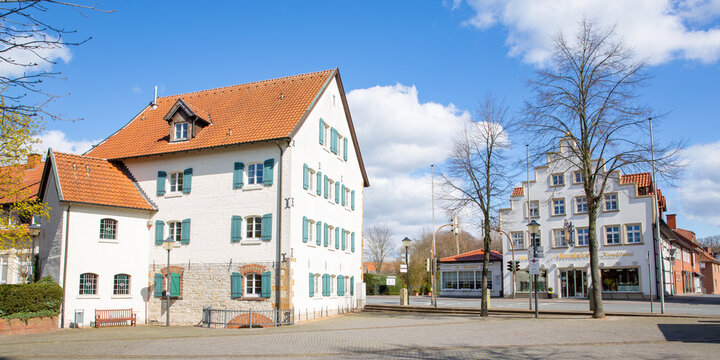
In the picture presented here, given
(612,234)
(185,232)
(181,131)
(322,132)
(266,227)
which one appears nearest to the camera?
(266,227)

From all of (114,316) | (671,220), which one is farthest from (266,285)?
(671,220)

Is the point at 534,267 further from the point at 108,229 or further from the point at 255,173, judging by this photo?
the point at 108,229

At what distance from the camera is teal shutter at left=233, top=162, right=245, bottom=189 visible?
1078 inches

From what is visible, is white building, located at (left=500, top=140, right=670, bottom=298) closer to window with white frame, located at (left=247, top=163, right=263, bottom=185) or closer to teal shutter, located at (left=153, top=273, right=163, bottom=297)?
window with white frame, located at (left=247, top=163, right=263, bottom=185)

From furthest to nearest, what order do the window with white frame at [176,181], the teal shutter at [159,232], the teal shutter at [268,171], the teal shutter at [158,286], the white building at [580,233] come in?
the white building at [580,233], the window with white frame at [176,181], the teal shutter at [159,232], the teal shutter at [158,286], the teal shutter at [268,171]

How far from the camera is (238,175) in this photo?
90.1 ft

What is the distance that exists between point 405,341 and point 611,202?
116 feet

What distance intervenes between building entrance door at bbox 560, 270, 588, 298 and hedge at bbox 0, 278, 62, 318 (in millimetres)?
38120

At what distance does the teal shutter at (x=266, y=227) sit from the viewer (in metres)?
26.2

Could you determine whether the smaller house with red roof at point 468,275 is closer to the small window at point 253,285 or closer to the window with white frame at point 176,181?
the small window at point 253,285

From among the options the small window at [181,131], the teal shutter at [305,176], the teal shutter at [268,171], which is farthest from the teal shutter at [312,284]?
the small window at [181,131]

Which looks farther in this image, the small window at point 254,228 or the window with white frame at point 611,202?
the window with white frame at point 611,202

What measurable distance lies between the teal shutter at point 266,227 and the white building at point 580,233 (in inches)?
935

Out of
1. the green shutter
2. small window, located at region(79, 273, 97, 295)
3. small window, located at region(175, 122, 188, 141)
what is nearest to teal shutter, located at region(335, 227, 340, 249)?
the green shutter
